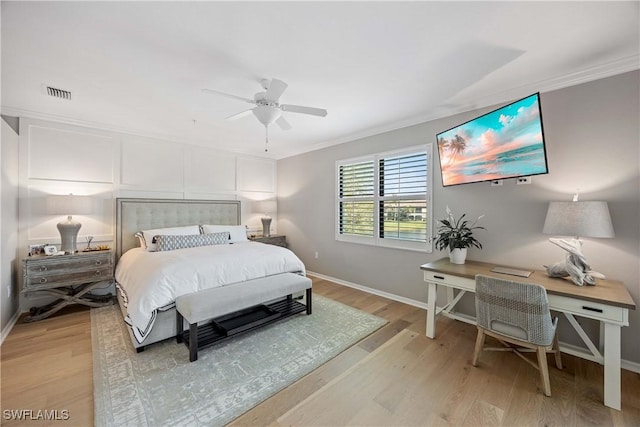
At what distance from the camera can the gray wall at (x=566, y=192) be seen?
210cm

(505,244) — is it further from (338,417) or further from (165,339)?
(165,339)

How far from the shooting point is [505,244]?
272 centimetres

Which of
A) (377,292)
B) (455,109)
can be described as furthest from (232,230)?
(455,109)

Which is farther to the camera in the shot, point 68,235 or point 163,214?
point 163,214

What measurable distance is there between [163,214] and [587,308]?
5.15 meters

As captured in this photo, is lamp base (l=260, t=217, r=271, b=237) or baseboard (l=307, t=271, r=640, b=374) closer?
baseboard (l=307, t=271, r=640, b=374)

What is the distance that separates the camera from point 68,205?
3121mm

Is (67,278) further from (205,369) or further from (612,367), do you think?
(612,367)

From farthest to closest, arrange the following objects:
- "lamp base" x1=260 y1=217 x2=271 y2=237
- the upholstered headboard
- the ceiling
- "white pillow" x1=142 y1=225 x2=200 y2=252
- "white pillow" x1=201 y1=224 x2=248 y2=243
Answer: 1. "lamp base" x1=260 y1=217 x2=271 y2=237
2. "white pillow" x1=201 y1=224 x2=248 y2=243
3. the upholstered headboard
4. "white pillow" x1=142 y1=225 x2=200 y2=252
5. the ceiling

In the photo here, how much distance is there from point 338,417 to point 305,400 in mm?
260

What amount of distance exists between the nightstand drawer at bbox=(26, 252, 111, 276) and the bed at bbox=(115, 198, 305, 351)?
0.23 metres

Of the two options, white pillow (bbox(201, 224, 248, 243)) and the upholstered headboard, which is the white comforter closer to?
the upholstered headboard

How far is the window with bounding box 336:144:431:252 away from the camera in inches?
135

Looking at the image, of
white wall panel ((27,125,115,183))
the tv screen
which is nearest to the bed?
white wall panel ((27,125,115,183))
